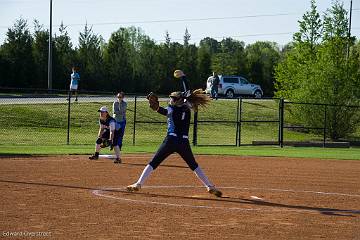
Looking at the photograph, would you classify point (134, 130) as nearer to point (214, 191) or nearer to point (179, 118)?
point (214, 191)

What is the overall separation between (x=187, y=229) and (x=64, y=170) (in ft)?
28.1

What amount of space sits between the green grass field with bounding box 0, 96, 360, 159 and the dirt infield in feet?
25.8

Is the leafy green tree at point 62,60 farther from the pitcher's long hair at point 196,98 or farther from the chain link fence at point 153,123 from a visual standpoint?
the pitcher's long hair at point 196,98

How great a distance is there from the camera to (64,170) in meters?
17.4

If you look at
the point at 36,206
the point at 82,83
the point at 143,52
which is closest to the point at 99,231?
the point at 36,206

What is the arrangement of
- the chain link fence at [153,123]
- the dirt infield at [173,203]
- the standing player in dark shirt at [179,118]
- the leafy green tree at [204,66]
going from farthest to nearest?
the leafy green tree at [204,66] → the chain link fence at [153,123] → the standing player in dark shirt at [179,118] → the dirt infield at [173,203]

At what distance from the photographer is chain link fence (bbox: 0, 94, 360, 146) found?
106 feet

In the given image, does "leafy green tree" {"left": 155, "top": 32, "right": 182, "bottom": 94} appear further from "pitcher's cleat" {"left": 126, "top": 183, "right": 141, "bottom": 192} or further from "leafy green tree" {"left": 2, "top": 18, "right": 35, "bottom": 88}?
"pitcher's cleat" {"left": 126, "top": 183, "right": 141, "bottom": 192}

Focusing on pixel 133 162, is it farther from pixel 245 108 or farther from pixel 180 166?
pixel 245 108

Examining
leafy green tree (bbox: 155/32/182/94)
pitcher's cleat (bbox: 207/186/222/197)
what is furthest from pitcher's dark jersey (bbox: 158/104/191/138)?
leafy green tree (bbox: 155/32/182/94)

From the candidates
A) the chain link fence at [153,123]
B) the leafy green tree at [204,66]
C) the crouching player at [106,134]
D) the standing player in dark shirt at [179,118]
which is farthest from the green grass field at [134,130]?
the leafy green tree at [204,66]

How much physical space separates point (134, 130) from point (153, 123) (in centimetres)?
1011

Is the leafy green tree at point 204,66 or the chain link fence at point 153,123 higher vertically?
the leafy green tree at point 204,66

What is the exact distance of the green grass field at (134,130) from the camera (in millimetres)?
28328
